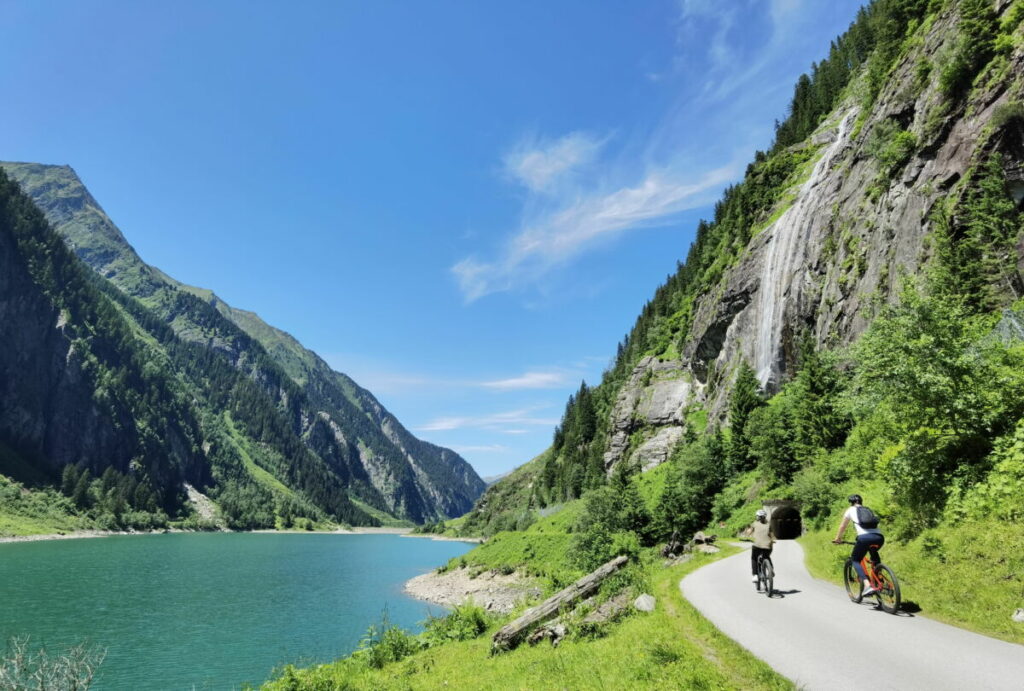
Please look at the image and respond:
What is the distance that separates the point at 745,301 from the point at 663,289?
68.8 metres

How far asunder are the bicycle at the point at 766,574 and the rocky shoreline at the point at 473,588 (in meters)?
29.9

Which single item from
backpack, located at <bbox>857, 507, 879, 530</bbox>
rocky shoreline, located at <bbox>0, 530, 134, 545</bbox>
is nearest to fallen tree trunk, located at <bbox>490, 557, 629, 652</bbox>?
backpack, located at <bbox>857, 507, 879, 530</bbox>

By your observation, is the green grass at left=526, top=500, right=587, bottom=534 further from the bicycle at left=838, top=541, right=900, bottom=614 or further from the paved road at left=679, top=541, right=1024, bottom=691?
the bicycle at left=838, top=541, right=900, bottom=614

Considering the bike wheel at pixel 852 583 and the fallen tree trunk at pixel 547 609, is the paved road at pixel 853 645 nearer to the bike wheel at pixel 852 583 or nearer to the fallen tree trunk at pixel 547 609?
the bike wheel at pixel 852 583

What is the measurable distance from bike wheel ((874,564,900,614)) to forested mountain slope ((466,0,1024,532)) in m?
6.47

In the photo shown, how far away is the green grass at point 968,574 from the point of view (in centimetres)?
1145

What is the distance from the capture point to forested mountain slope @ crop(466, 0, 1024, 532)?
108 feet

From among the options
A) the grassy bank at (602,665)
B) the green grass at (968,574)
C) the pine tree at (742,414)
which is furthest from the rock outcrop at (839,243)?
the grassy bank at (602,665)

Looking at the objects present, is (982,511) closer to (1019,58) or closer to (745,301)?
(1019,58)

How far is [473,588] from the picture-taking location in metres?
55.7

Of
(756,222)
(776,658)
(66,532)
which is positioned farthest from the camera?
(66,532)

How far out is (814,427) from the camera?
42.4 m

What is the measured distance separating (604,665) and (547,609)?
5.98 meters

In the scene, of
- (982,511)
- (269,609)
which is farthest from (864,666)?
(269,609)
